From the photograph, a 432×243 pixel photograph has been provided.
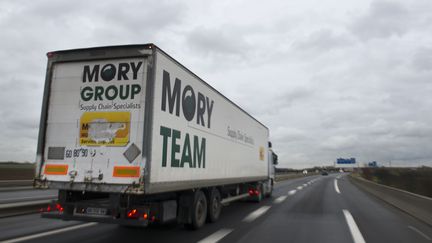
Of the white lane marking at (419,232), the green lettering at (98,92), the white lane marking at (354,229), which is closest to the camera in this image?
the green lettering at (98,92)

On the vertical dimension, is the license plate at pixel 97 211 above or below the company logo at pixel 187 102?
below

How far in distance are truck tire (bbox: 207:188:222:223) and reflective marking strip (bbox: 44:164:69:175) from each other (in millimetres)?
3998

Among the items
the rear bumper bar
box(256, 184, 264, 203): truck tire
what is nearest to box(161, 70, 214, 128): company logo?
the rear bumper bar

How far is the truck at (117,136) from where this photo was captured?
6.56 m

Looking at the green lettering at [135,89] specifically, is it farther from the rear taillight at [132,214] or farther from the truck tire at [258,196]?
the truck tire at [258,196]

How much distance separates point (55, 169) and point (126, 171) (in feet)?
5.30

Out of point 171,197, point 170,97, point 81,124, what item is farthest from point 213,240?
point 81,124

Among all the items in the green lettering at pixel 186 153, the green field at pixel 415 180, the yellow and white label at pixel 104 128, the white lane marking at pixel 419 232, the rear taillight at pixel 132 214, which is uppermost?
the yellow and white label at pixel 104 128

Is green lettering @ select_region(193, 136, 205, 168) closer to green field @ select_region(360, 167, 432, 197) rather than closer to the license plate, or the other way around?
the license plate

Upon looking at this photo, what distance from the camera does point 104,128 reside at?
6.82 metres

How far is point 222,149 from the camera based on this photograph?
34.0ft

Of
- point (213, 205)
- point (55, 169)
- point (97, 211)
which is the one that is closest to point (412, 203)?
point (213, 205)

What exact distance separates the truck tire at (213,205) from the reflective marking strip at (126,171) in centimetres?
360

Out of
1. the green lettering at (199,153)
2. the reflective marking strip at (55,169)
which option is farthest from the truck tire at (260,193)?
the reflective marking strip at (55,169)
